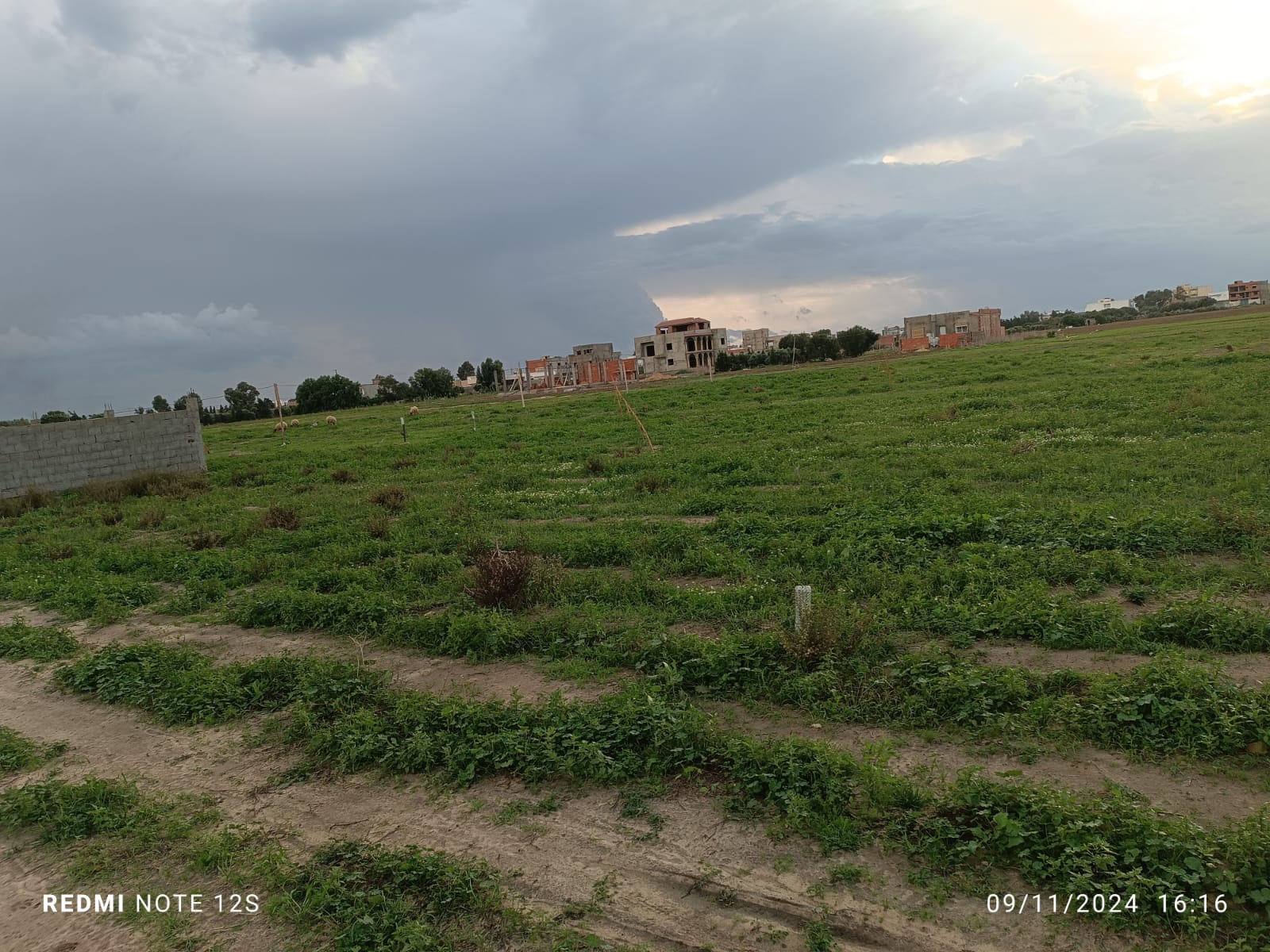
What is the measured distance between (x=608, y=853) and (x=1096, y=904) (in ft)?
7.34

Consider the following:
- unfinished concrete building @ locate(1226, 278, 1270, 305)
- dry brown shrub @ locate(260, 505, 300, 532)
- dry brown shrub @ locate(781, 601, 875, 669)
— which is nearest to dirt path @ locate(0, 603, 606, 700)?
dry brown shrub @ locate(781, 601, 875, 669)

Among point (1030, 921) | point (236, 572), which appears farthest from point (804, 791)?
point (236, 572)

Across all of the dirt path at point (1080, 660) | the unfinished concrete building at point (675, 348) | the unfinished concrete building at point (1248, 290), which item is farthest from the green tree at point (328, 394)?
the unfinished concrete building at point (1248, 290)

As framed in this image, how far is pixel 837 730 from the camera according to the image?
15.8 ft

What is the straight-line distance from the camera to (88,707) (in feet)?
21.0

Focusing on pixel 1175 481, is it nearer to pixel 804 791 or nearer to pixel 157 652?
pixel 804 791

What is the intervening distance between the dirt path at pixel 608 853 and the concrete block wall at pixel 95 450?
17.9m

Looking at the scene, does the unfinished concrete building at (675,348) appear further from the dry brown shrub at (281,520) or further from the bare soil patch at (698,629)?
the bare soil patch at (698,629)

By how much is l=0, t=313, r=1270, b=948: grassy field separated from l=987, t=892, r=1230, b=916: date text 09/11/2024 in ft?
0.14

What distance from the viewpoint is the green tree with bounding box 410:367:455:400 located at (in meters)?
74.2

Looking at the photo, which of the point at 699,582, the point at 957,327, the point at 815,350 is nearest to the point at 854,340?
the point at 815,350

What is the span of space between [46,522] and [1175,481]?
805 inches

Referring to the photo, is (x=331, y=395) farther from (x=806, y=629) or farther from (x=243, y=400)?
(x=806, y=629)

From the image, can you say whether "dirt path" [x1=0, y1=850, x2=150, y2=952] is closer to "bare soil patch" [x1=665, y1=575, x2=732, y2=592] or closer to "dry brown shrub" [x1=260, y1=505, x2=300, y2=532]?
"bare soil patch" [x1=665, y1=575, x2=732, y2=592]
